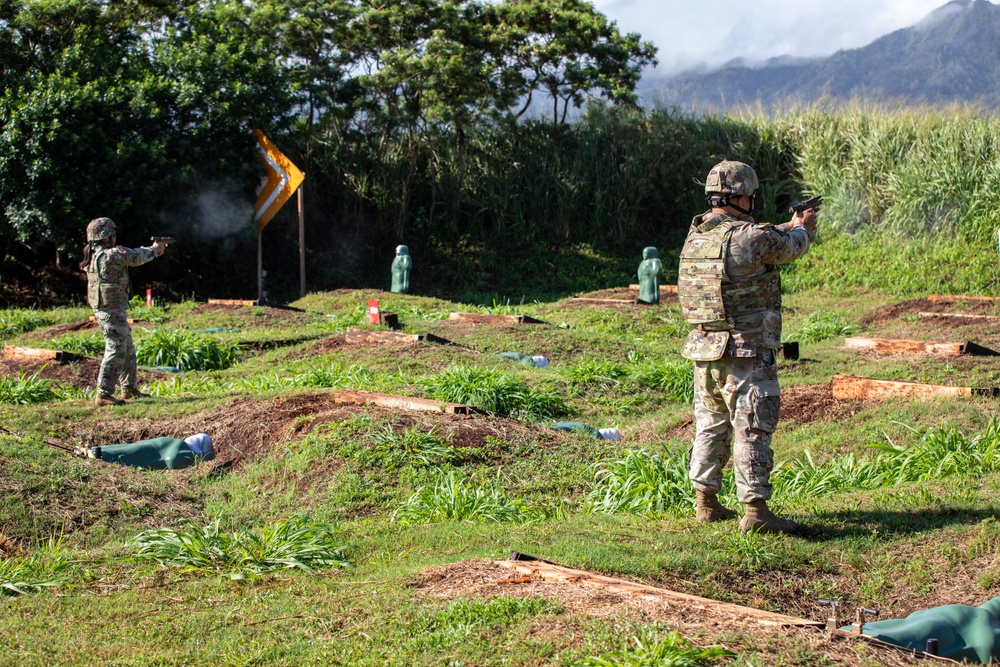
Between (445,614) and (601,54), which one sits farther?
(601,54)

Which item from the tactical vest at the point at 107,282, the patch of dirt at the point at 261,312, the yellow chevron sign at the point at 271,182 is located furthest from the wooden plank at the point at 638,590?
the yellow chevron sign at the point at 271,182

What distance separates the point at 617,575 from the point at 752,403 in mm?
1171

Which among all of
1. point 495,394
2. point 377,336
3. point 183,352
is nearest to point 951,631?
point 495,394

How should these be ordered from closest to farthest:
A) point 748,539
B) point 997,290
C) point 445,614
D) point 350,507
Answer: point 445,614 < point 748,539 < point 350,507 < point 997,290

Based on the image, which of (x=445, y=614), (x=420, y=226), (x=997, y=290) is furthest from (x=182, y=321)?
(x=997, y=290)

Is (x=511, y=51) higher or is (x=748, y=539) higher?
(x=511, y=51)

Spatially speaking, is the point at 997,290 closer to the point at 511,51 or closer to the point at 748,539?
the point at 511,51

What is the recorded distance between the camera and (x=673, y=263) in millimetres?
20344

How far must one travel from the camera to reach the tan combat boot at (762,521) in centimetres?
535

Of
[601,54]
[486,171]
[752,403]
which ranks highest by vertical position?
[601,54]

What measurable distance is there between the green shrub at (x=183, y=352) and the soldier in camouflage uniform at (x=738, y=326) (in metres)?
7.46

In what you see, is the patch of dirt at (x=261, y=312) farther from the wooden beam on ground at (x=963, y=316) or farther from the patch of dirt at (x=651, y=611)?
the patch of dirt at (x=651, y=611)

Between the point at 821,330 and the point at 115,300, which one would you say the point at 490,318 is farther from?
the point at 115,300

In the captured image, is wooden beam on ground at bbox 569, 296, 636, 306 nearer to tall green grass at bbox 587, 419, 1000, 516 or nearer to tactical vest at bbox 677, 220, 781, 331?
tall green grass at bbox 587, 419, 1000, 516
